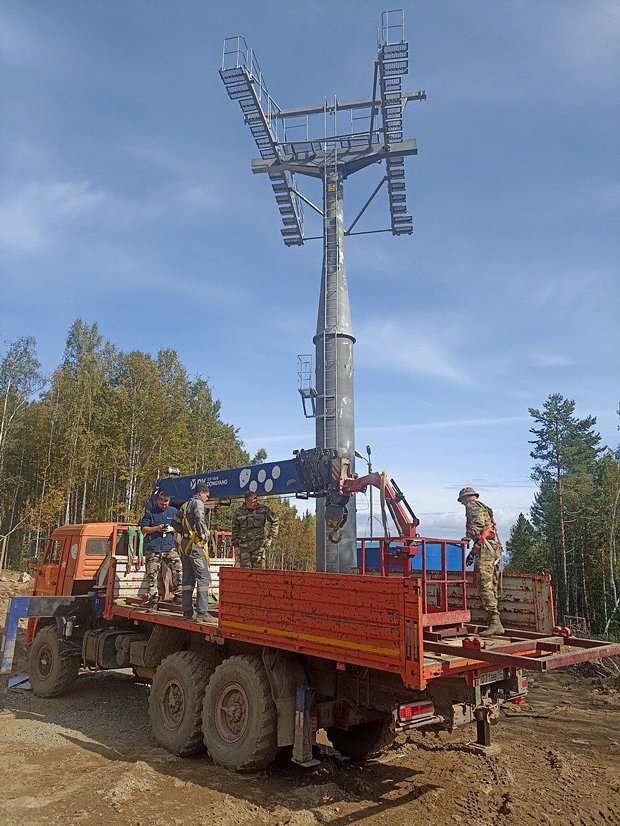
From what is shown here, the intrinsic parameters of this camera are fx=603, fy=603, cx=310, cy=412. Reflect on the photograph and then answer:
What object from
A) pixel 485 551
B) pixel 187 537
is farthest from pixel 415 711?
pixel 187 537

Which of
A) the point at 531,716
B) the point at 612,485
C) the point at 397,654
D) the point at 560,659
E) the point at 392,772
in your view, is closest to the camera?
the point at 397,654

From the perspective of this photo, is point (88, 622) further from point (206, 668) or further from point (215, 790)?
point (215, 790)

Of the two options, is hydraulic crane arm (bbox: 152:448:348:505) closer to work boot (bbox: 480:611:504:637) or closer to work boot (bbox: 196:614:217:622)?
work boot (bbox: 196:614:217:622)

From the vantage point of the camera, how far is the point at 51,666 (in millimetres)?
10141

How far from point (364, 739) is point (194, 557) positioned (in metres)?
3.06

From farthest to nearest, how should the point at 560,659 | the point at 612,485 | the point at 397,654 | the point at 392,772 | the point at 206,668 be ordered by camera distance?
the point at 612,485 → the point at 206,668 → the point at 392,772 → the point at 560,659 → the point at 397,654

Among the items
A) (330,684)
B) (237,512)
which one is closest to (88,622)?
(237,512)

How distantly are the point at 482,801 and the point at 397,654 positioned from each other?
86.4 inches

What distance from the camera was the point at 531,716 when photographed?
32.2ft

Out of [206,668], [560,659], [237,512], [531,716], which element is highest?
[237,512]

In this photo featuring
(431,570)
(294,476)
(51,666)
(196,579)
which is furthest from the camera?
(294,476)

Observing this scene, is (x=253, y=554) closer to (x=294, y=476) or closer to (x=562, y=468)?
(x=294, y=476)

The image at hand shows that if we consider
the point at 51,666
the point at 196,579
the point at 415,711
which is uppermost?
the point at 196,579

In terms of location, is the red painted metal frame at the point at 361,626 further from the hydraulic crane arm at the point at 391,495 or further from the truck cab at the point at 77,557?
the truck cab at the point at 77,557
